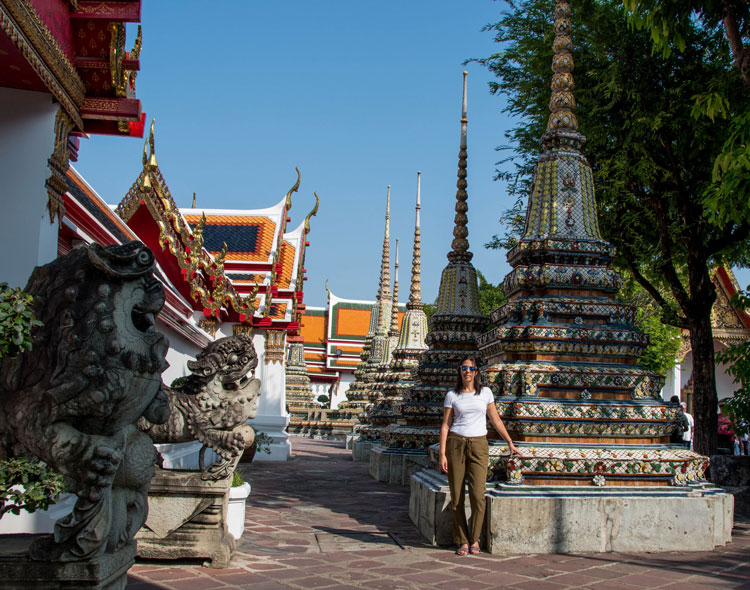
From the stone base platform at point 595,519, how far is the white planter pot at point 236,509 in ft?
5.31

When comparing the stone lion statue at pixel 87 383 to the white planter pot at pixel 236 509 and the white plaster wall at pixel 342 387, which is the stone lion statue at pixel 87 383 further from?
the white plaster wall at pixel 342 387

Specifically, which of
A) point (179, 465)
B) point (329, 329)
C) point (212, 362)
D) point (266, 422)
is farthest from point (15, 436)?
point (329, 329)

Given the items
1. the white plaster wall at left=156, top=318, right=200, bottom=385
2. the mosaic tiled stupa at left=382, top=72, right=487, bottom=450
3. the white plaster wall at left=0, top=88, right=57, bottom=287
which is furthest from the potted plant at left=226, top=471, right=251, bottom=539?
the mosaic tiled stupa at left=382, top=72, right=487, bottom=450

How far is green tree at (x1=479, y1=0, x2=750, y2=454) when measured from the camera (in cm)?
1047

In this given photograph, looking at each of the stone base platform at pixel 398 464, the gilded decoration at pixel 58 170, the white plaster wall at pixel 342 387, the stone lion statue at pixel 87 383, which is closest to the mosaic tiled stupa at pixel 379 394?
the stone base platform at pixel 398 464

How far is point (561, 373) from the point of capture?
6695mm

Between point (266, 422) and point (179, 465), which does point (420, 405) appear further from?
point (266, 422)

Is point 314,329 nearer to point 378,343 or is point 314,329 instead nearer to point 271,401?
point 378,343

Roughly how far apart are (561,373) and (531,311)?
678 mm

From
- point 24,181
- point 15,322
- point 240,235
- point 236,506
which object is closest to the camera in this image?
point 15,322

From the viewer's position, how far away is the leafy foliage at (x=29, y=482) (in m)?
2.76

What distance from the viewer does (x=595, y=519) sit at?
235 inches

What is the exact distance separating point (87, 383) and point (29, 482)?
1.38 ft

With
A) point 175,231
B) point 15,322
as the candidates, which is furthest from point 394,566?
point 175,231
